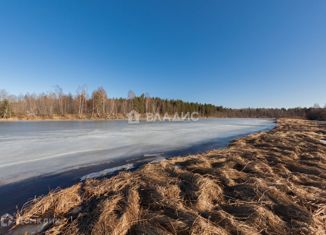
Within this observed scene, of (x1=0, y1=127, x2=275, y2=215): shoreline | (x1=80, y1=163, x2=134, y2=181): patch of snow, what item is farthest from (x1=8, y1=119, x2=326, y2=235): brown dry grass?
(x1=80, y1=163, x2=134, y2=181): patch of snow

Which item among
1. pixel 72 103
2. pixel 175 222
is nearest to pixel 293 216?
pixel 175 222

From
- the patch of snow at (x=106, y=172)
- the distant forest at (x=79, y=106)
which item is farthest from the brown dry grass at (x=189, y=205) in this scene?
the distant forest at (x=79, y=106)

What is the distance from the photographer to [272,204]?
107 inches

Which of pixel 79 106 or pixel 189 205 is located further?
pixel 79 106

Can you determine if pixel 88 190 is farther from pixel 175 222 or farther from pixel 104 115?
pixel 104 115

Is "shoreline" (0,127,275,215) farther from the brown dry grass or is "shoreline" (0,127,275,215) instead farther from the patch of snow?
the brown dry grass

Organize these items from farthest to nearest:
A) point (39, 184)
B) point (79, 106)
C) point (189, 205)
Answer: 1. point (79, 106)
2. point (39, 184)
3. point (189, 205)

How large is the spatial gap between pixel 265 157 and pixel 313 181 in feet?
6.96

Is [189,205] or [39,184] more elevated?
[189,205]

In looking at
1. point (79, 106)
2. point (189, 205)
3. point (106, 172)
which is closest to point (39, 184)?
point (106, 172)

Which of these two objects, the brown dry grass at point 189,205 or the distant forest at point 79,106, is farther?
the distant forest at point 79,106

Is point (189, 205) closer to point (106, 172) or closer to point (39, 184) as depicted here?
point (106, 172)

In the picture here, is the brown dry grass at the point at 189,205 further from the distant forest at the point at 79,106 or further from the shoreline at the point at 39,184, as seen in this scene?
the distant forest at the point at 79,106

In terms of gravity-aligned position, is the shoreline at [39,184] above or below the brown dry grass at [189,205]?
below
